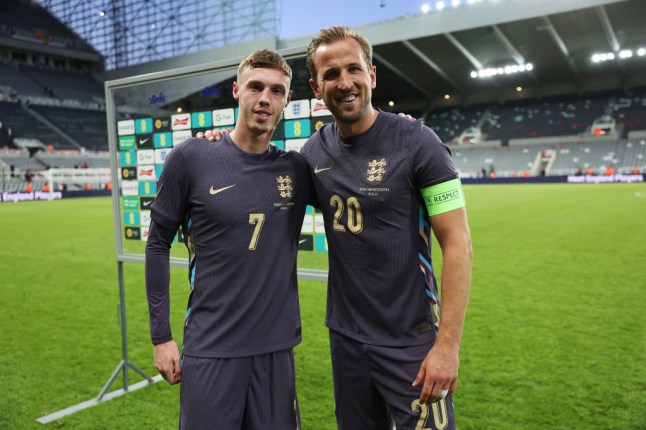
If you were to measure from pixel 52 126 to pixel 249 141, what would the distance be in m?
50.4

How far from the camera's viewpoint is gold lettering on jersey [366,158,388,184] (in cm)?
212

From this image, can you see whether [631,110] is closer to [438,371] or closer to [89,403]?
[89,403]

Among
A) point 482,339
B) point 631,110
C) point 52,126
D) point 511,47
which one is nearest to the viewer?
point 482,339

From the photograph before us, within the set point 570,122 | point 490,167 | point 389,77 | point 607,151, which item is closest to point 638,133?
point 607,151

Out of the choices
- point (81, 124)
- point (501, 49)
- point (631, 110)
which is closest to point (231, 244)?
point (501, 49)

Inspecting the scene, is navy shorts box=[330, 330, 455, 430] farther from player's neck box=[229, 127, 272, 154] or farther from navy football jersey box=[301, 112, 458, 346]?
player's neck box=[229, 127, 272, 154]

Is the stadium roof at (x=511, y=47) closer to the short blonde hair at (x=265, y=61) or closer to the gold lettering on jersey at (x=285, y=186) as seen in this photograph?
the short blonde hair at (x=265, y=61)

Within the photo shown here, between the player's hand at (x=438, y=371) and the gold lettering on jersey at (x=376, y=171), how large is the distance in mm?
689

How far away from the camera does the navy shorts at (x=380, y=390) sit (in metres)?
2.11

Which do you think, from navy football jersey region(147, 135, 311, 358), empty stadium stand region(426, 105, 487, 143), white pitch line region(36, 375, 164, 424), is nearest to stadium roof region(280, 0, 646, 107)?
empty stadium stand region(426, 105, 487, 143)

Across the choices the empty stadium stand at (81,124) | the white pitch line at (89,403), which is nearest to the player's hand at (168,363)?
the white pitch line at (89,403)

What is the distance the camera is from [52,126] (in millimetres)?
46250

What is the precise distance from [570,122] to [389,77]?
53.6ft

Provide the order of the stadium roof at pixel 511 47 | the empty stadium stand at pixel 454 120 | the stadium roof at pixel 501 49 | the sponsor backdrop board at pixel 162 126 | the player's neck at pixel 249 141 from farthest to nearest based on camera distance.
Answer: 1. the empty stadium stand at pixel 454 120
2. the stadium roof at pixel 501 49
3. the stadium roof at pixel 511 47
4. the sponsor backdrop board at pixel 162 126
5. the player's neck at pixel 249 141
